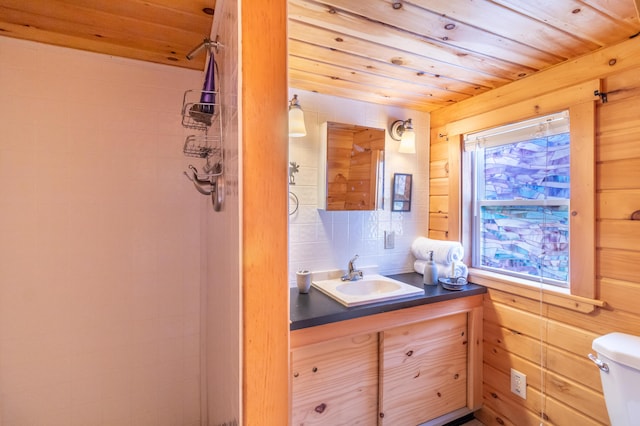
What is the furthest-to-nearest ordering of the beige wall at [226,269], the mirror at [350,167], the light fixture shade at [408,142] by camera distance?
the light fixture shade at [408,142], the mirror at [350,167], the beige wall at [226,269]

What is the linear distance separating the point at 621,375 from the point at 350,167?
5.19 feet

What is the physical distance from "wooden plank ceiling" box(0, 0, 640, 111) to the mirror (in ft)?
1.17

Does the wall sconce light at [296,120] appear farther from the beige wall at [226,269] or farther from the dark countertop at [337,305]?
the dark countertop at [337,305]

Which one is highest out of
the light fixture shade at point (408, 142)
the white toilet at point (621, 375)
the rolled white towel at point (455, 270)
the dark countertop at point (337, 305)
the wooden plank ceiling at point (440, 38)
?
the wooden plank ceiling at point (440, 38)

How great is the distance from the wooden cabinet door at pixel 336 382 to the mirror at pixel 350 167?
0.83m

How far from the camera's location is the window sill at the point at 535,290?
1387 millimetres

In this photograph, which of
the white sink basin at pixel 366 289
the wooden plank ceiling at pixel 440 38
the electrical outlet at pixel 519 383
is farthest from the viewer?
the electrical outlet at pixel 519 383

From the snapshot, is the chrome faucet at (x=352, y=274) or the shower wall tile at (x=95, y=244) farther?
the chrome faucet at (x=352, y=274)

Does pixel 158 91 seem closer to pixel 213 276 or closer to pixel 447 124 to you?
pixel 213 276

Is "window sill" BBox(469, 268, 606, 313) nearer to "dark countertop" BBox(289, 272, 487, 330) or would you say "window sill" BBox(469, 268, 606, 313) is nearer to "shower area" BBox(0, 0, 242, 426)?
"dark countertop" BBox(289, 272, 487, 330)

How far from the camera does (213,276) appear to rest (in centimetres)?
135

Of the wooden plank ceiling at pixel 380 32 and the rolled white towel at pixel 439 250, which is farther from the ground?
the wooden plank ceiling at pixel 380 32

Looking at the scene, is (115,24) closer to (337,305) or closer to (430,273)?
(337,305)

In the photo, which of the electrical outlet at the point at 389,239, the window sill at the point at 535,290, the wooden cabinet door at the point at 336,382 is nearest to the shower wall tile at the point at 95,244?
the wooden cabinet door at the point at 336,382
